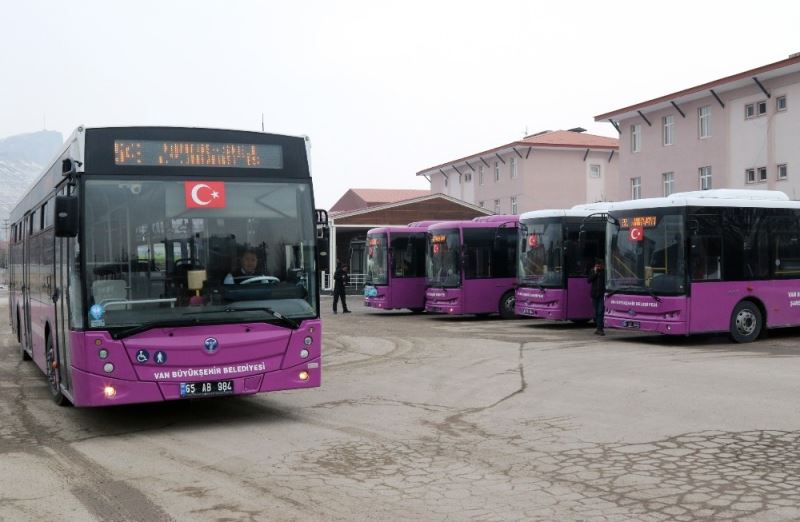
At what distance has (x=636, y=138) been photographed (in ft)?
142

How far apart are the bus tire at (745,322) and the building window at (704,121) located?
71.8ft

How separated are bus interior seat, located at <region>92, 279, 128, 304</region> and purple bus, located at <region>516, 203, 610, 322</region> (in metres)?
14.6

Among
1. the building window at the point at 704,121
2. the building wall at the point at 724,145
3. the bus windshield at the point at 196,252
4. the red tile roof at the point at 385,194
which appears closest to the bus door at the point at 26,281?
the bus windshield at the point at 196,252

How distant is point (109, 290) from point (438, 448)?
3.47 m

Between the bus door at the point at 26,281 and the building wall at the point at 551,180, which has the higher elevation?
the building wall at the point at 551,180

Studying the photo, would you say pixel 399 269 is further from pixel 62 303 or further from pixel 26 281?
pixel 62 303

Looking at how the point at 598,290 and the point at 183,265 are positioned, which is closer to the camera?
the point at 183,265

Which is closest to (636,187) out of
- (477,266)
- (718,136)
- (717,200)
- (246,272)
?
(718,136)

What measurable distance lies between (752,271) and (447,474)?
1238cm

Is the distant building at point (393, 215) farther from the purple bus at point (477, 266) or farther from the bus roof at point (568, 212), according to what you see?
the bus roof at point (568, 212)

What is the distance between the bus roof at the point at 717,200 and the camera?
16.6 metres

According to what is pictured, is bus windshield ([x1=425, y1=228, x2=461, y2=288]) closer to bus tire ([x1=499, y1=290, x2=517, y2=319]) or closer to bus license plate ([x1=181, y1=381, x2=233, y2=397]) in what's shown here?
bus tire ([x1=499, y1=290, x2=517, y2=319])

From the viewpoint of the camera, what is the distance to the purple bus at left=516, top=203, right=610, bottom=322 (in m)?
21.7

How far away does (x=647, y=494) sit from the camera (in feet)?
20.0
